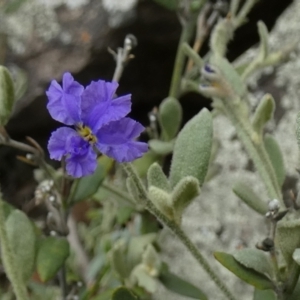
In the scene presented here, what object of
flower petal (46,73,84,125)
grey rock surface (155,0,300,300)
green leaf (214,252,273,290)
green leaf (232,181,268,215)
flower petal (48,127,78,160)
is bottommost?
grey rock surface (155,0,300,300)

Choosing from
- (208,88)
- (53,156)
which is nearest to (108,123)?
(53,156)

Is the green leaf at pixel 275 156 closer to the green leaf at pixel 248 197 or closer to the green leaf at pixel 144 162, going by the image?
the green leaf at pixel 248 197

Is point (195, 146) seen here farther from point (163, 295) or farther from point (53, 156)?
point (163, 295)

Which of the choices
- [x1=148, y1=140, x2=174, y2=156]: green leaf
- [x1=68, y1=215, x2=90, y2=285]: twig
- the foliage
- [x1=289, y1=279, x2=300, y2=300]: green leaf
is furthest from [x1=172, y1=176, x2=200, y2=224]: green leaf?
[x1=68, y1=215, x2=90, y2=285]: twig

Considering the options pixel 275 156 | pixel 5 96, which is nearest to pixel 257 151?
pixel 275 156

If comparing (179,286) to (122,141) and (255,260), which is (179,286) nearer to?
(255,260)

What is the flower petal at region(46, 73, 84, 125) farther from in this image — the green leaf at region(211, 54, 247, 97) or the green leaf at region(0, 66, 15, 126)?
the green leaf at region(211, 54, 247, 97)

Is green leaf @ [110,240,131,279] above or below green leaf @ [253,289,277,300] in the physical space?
below
